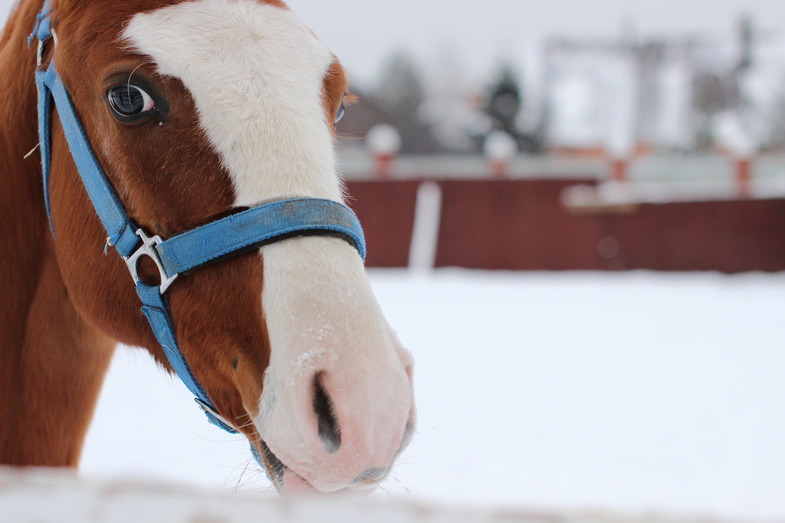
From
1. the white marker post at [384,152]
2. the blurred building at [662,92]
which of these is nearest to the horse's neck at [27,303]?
the white marker post at [384,152]

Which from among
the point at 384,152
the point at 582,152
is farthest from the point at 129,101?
the point at 582,152

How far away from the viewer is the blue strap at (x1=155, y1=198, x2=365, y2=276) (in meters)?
1.15

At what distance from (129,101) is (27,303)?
0.66 m

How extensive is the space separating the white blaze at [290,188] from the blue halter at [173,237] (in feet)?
0.11

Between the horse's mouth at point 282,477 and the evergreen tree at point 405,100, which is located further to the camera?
the evergreen tree at point 405,100

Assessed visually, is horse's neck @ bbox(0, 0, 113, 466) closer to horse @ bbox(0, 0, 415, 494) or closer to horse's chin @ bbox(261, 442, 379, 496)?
horse @ bbox(0, 0, 415, 494)

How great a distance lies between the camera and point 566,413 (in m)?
4.34

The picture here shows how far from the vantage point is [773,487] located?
3270mm

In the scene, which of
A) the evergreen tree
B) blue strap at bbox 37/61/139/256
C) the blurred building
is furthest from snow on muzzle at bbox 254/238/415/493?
the evergreen tree

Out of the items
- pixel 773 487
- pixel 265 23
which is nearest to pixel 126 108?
pixel 265 23

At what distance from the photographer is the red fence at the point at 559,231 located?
993cm

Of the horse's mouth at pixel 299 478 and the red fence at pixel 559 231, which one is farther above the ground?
the horse's mouth at pixel 299 478

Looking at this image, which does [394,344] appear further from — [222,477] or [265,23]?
[222,477]

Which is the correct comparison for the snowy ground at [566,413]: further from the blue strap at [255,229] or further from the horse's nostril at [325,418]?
the blue strap at [255,229]
